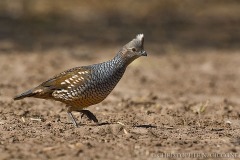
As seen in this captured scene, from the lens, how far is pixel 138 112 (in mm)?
8680

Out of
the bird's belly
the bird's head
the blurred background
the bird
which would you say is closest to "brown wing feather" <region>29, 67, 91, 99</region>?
the bird

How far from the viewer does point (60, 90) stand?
7477 mm

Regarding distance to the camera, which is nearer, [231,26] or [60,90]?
[60,90]

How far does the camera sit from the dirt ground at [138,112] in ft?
20.3

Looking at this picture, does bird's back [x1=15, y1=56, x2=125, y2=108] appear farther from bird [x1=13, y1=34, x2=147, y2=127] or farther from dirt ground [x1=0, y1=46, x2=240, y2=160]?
dirt ground [x1=0, y1=46, x2=240, y2=160]

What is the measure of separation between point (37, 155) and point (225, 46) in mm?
9777

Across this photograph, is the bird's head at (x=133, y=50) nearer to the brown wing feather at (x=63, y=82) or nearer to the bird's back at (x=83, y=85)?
the bird's back at (x=83, y=85)

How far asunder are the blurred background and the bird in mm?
5697

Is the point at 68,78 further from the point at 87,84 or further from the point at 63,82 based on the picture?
the point at 87,84

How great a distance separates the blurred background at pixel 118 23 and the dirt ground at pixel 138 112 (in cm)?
79

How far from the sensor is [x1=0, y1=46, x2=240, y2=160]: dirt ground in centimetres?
620

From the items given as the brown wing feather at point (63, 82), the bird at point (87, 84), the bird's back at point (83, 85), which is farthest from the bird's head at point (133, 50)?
the brown wing feather at point (63, 82)

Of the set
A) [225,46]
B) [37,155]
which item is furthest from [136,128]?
[225,46]

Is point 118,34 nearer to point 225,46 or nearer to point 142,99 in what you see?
point 225,46
